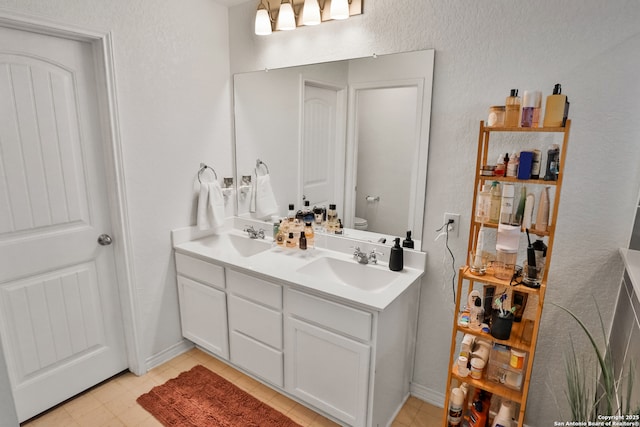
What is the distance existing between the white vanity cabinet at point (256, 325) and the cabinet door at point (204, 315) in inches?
2.9

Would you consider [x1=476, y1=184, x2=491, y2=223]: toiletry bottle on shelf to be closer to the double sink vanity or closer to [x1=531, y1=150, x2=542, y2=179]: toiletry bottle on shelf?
[x1=531, y1=150, x2=542, y2=179]: toiletry bottle on shelf

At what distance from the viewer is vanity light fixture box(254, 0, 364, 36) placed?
1.96 m

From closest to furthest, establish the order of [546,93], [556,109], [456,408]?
[556,109], [546,93], [456,408]

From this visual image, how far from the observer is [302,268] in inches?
80.0

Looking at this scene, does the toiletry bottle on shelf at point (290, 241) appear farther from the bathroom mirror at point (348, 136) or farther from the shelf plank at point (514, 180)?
the shelf plank at point (514, 180)

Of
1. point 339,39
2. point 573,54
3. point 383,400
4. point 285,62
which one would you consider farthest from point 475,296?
point 285,62

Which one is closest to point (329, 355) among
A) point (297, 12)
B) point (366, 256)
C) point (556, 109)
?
point (366, 256)

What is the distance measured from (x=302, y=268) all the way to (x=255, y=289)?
29 centimetres

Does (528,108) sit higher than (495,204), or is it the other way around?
(528,108)

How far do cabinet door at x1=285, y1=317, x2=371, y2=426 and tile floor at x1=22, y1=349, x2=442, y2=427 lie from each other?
152 mm

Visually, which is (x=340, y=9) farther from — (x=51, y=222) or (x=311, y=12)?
(x=51, y=222)

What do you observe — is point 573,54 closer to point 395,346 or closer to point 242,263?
point 395,346

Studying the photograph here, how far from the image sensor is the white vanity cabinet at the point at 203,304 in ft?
7.38

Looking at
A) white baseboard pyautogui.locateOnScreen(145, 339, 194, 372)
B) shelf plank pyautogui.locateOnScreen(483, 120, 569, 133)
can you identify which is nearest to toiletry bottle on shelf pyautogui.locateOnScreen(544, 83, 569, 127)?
shelf plank pyautogui.locateOnScreen(483, 120, 569, 133)
